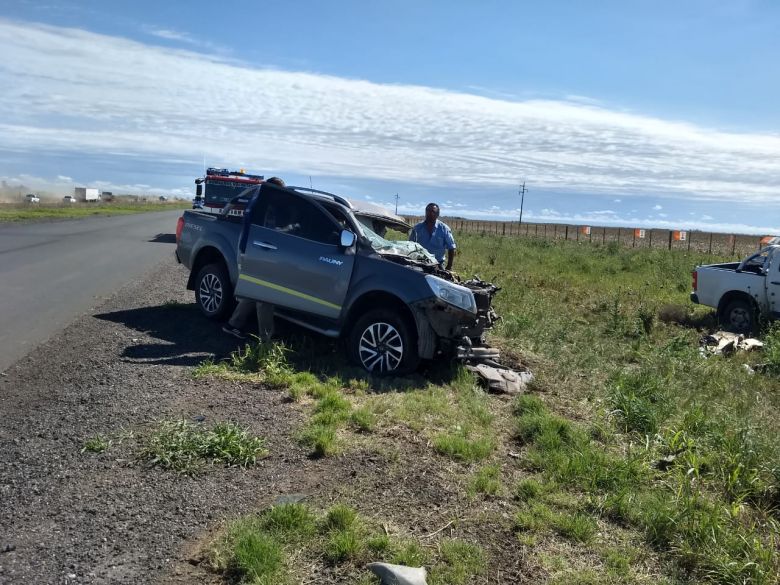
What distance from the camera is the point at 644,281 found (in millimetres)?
22328

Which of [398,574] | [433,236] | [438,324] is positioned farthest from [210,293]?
[398,574]

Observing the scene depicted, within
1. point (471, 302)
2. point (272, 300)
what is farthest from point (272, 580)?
point (272, 300)

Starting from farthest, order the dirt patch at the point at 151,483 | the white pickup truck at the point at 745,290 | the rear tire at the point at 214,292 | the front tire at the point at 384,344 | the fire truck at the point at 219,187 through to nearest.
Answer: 1. the fire truck at the point at 219,187
2. the white pickup truck at the point at 745,290
3. the rear tire at the point at 214,292
4. the front tire at the point at 384,344
5. the dirt patch at the point at 151,483

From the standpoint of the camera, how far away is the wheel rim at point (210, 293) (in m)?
10.1

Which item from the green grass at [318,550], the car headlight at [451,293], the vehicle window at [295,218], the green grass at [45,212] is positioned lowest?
the green grass at [318,550]

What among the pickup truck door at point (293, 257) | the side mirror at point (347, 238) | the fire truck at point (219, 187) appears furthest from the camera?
the fire truck at point (219, 187)

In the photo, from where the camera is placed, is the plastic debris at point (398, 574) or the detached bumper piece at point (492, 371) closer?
the plastic debris at point (398, 574)

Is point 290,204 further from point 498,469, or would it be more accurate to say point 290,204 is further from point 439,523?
point 439,523

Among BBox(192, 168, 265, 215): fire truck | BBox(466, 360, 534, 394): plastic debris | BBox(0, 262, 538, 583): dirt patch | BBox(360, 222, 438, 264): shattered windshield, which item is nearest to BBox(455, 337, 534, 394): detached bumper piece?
BBox(466, 360, 534, 394): plastic debris

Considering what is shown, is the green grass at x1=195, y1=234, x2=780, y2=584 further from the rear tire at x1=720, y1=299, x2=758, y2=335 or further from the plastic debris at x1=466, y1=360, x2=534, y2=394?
the rear tire at x1=720, y1=299, x2=758, y2=335

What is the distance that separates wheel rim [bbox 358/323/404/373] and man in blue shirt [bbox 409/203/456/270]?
298 centimetres

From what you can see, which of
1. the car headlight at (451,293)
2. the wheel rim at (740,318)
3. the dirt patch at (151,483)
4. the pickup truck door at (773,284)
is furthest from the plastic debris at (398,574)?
the wheel rim at (740,318)

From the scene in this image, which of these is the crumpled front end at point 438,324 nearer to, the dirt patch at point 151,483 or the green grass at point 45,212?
the dirt patch at point 151,483

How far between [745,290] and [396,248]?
357 inches
